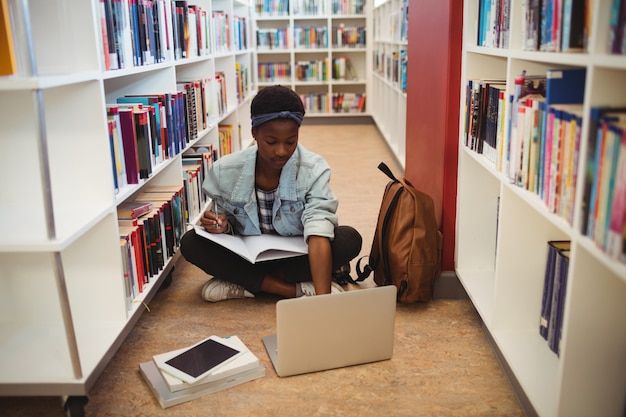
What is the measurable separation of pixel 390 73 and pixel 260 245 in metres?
3.67

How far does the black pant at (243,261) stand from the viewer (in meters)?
2.28

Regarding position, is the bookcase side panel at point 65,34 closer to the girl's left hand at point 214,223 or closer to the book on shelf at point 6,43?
the book on shelf at point 6,43

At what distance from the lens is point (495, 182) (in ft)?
7.34

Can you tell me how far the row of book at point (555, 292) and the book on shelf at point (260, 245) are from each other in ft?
2.78

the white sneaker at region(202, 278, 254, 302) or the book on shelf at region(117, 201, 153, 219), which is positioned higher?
the book on shelf at region(117, 201, 153, 219)

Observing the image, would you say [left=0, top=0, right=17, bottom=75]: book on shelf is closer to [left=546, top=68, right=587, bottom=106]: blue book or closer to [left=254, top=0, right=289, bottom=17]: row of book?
[left=546, top=68, right=587, bottom=106]: blue book

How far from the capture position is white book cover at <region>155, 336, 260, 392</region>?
168 centimetres

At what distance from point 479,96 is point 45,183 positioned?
138cm

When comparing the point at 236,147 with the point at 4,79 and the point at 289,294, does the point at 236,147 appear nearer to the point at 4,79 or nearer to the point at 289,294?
the point at 289,294

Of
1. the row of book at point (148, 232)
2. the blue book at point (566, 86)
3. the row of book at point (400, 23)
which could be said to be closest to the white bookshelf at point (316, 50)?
the row of book at point (400, 23)

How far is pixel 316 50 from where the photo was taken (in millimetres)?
7520

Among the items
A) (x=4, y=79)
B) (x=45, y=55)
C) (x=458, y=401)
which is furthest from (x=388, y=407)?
(x=45, y=55)

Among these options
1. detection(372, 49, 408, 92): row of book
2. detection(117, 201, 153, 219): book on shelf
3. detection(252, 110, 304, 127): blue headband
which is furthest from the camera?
detection(372, 49, 408, 92): row of book

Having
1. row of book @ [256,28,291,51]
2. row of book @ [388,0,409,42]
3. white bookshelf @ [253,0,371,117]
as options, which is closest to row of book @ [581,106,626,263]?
row of book @ [388,0,409,42]
